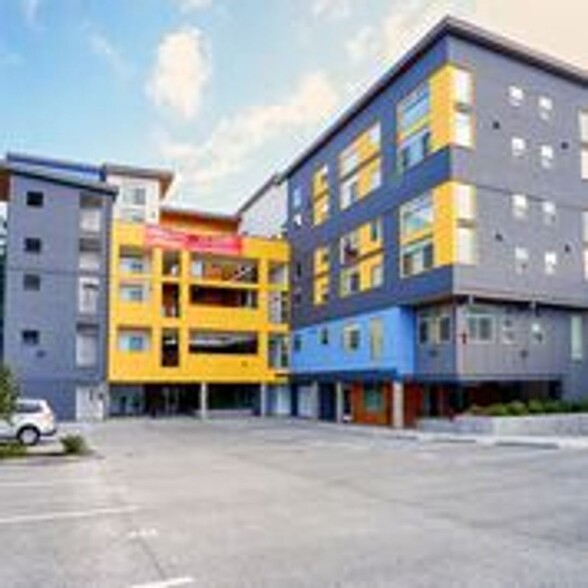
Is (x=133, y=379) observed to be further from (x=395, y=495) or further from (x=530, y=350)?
(x=395, y=495)

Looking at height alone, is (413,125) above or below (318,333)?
above

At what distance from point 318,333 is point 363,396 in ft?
23.3

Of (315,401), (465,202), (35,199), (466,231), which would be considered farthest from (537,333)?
(35,199)

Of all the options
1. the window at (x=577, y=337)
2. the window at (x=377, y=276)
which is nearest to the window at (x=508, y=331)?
the window at (x=577, y=337)

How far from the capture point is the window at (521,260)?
35375mm

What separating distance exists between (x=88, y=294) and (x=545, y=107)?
3086cm

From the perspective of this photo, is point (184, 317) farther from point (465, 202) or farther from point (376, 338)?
point (465, 202)

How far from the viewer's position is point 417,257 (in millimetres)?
36500

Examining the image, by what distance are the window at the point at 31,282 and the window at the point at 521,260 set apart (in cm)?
2979

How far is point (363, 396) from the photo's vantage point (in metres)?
43.3

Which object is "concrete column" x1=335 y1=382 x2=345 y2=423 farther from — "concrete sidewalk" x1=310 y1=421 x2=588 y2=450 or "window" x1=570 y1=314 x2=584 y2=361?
"window" x1=570 y1=314 x2=584 y2=361

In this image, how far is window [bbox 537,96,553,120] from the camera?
37.7m

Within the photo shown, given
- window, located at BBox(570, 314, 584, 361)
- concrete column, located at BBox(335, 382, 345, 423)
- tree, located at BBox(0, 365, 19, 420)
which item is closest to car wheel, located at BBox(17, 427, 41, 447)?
tree, located at BBox(0, 365, 19, 420)

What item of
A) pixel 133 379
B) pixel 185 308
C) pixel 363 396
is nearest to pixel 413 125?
pixel 363 396
